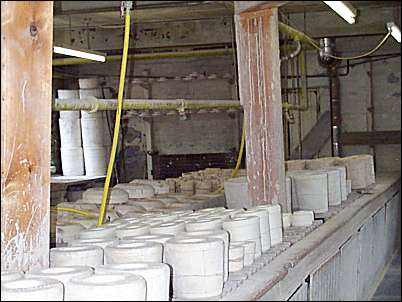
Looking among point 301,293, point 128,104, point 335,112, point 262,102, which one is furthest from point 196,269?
point 335,112

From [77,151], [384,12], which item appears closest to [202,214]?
[384,12]

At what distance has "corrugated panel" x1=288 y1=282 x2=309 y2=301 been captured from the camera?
348 centimetres

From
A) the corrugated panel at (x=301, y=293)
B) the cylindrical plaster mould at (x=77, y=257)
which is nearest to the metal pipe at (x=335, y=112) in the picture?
the corrugated panel at (x=301, y=293)

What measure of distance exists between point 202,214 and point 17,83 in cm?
176

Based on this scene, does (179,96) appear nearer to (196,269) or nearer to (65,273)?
(196,269)

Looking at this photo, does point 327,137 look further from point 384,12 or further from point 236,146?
point 384,12

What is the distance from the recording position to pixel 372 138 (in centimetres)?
1177

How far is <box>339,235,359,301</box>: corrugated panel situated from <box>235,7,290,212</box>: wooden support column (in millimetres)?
779

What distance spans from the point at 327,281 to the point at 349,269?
99cm

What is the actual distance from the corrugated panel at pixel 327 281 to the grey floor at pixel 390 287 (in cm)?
196

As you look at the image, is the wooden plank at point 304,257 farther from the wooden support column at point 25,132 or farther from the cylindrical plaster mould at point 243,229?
the wooden support column at point 25,132

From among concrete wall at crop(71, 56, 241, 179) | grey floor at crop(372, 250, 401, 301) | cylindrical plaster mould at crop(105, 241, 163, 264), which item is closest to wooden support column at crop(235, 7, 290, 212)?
cylindrical plaster mould at crop(105, 241, 163, 264)

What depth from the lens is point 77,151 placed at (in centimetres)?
1055

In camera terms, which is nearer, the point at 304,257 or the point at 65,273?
the point at 65,273
